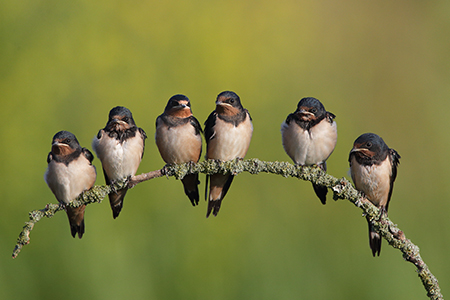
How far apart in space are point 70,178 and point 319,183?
173 centimetres

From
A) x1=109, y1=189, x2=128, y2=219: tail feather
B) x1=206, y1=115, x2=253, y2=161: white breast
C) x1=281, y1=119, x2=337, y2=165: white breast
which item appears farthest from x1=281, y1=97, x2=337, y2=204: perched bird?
x1=109, y1=189, x2=128, y2=219: tail feather

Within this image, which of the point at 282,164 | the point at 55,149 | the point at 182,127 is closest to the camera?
the point at 282,164

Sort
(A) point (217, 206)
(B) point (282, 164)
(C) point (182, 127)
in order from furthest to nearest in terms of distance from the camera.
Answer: (A) point (217, 206) < (C) point (182, 127) < (B) point (282, 164)

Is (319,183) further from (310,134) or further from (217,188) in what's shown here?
(217,188)

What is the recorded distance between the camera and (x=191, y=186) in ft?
11.2

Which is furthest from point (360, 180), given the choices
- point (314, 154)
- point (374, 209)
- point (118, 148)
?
point (118, 148)

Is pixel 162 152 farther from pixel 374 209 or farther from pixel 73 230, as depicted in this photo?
pixel 374 209

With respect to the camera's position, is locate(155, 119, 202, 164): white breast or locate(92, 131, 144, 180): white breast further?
locate(155, 119, 202, 164): white breast

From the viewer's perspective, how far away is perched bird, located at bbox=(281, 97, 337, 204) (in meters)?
3.16

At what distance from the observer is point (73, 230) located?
3316mm

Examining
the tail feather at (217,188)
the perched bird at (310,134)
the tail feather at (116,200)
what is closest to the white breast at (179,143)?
the tail feather at (217,188)

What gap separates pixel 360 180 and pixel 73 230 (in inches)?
88.2

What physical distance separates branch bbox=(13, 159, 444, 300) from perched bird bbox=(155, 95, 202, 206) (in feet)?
1.99

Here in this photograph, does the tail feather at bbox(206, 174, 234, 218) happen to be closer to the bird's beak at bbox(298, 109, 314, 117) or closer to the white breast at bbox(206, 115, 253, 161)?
the white breast at bbox(206, 115, 253, 161)
